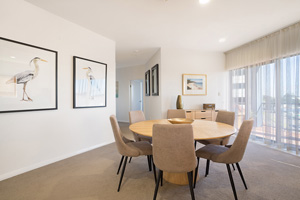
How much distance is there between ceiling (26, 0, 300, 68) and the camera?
2248mm

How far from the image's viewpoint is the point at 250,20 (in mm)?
2725

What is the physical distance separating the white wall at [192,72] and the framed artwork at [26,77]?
2.73 m

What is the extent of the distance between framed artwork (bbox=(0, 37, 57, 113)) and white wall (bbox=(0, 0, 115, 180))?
0.32 ft

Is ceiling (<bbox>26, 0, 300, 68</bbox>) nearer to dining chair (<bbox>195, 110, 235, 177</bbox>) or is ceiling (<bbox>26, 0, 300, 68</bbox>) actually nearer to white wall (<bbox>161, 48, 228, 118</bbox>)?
white wall (<bbox>161, 48, 228, 118</bbox>)

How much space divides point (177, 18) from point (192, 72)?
6.93 feet

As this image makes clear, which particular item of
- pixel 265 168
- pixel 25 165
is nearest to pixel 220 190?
pixel 265 168

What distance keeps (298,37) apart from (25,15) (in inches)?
190

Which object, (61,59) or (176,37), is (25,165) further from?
(176,37)

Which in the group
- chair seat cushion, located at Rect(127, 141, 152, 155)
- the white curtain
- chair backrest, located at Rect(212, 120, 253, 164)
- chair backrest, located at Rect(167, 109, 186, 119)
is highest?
the white curtain

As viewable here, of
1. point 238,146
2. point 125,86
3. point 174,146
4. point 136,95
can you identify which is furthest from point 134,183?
point 125,86

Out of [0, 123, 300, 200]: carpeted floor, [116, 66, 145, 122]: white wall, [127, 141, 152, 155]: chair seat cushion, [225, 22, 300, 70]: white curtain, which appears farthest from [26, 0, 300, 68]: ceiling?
[116, 66, 145, 122]: white wall

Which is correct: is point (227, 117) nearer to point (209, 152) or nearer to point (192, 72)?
point (209, 152)

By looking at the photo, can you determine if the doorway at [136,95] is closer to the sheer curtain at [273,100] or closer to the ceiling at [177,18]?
the ceiling at [177,18]

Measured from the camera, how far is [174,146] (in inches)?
50.9
